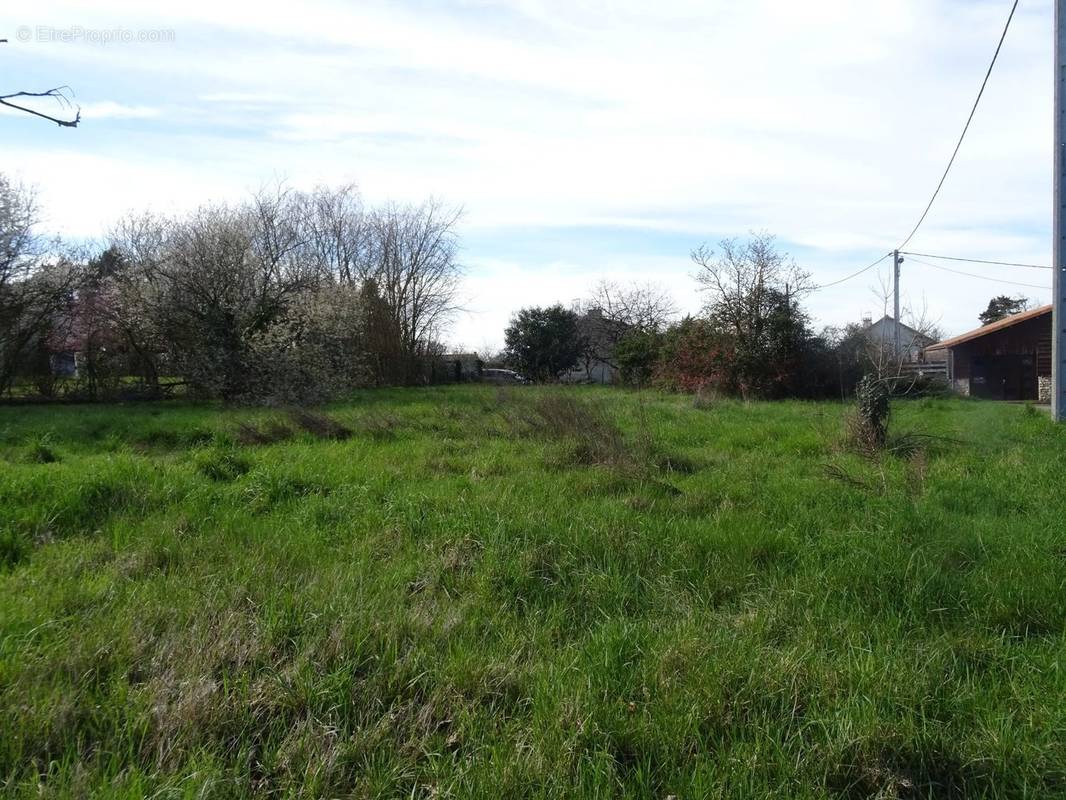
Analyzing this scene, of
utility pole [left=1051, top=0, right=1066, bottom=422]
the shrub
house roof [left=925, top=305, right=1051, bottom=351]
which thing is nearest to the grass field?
the shrub

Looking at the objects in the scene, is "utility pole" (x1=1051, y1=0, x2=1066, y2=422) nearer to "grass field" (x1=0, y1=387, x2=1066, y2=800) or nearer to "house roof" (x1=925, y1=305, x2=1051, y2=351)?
"grass field" (x1=0, y1=387, x2=1066, y2=800)

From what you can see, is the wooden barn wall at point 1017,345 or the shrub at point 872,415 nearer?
the shrub at point 872,415

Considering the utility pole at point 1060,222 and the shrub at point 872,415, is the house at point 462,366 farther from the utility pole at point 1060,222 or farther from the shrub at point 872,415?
the shrub at point 872,415

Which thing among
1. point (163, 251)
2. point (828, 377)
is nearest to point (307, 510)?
point (163, 251)

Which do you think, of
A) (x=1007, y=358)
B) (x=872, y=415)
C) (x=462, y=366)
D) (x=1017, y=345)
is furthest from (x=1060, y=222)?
(x=462, y=366)

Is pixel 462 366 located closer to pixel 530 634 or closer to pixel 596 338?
pixel 596 338

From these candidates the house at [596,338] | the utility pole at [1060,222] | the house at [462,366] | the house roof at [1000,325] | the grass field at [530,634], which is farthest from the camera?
the house at [596,338]

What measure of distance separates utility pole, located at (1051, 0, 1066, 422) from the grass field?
23.4 ft

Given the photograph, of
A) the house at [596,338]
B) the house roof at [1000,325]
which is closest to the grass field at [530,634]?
the house roof at [1000,325]

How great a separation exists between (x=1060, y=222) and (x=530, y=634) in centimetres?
1428

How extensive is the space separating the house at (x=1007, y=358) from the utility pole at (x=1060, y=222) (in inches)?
557

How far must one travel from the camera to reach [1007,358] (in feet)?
93.6

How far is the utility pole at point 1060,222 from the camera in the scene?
43.0 ft

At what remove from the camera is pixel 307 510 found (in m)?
6.74
